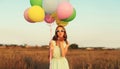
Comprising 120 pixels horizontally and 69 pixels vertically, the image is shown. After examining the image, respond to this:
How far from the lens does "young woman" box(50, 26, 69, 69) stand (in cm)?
722

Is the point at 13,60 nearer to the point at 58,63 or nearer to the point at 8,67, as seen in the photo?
the point at 8,67

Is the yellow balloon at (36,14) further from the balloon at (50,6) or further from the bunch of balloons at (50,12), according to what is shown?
the balloon at (50,6)

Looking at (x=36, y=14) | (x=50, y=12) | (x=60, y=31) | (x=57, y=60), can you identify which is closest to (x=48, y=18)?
(x=50, y=12)

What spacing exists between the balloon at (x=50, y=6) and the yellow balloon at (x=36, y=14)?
131 millimetres

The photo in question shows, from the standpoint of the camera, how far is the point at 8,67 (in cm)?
1348

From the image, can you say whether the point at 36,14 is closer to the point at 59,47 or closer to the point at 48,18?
the point at 48,18

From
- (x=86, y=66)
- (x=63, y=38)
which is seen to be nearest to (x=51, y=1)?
(x=63, y=38)

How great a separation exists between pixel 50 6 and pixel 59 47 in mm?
917

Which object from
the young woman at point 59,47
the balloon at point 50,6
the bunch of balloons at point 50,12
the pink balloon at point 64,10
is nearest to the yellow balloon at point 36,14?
the bunch of balloons at point 50,12

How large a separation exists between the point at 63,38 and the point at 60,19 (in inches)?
23.5

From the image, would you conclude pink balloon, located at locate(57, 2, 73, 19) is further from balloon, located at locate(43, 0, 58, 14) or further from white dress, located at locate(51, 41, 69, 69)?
white dress, located at locate(51, 41, 69, 69)

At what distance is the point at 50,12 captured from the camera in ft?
25.6

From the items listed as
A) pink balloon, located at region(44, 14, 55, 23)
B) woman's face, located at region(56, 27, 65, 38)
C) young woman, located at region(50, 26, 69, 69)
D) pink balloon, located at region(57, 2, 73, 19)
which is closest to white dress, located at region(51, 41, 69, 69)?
young woman, located at region(50, 26, 69, 69)

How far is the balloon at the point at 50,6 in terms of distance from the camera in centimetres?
779
